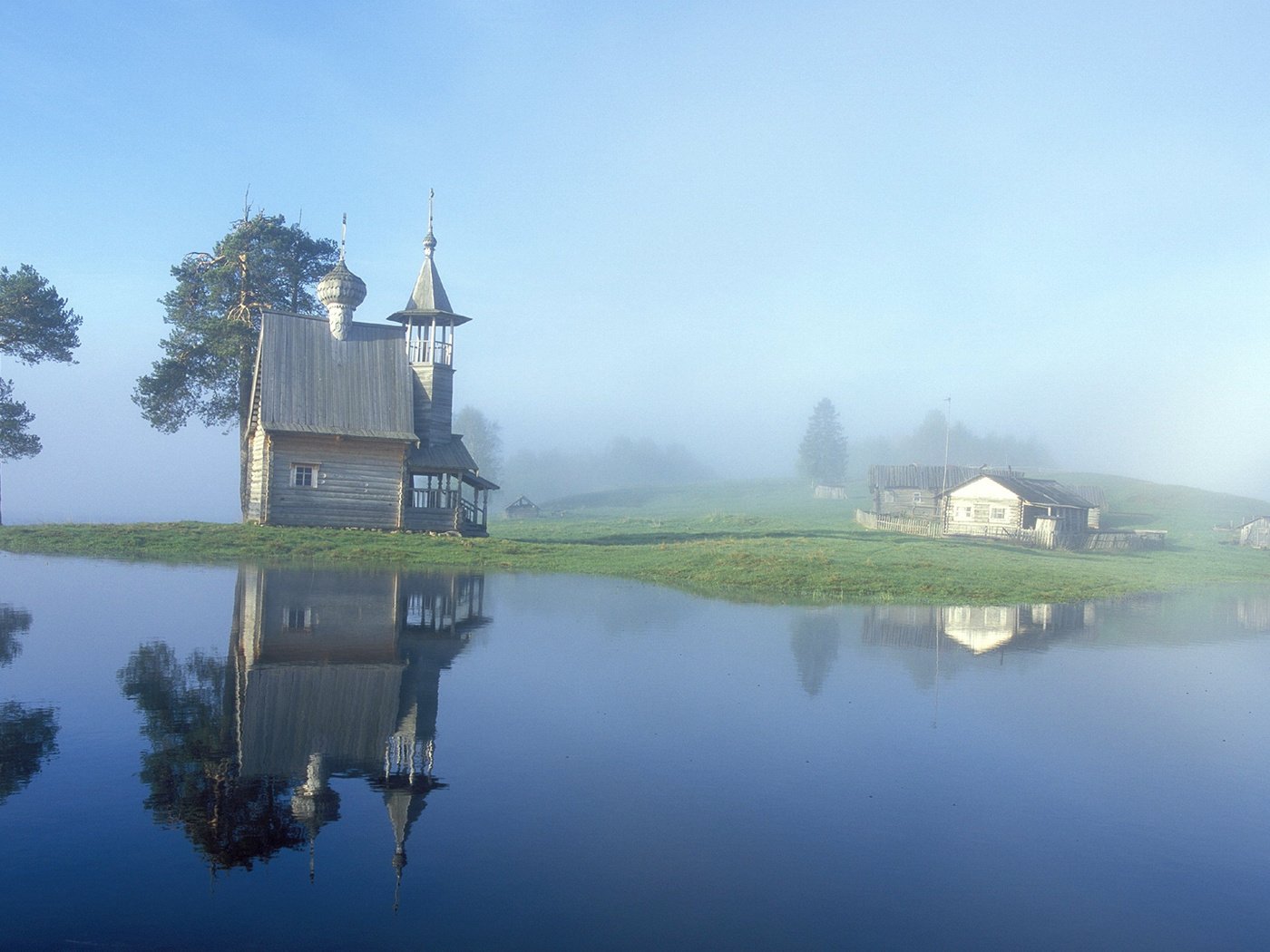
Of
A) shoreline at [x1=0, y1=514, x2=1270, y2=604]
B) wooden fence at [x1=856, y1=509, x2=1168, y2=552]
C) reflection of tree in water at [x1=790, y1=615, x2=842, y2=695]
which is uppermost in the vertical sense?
wooden fence at [x1=856, y1=509, x2=1168, y2=552]

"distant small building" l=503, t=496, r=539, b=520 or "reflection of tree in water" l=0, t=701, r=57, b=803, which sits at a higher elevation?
"distant small building" l=503, t=496, r=539, b=520

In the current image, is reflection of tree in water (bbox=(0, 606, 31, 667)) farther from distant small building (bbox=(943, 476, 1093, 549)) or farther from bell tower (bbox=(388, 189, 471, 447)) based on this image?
distant small building (bbox=(943, 476, 1093, 549))

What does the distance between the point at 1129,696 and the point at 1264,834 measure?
684 cm

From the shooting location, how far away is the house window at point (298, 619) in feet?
62.7

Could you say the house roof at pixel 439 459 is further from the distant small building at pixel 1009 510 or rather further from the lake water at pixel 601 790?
the distant small building at pixel 1009 510

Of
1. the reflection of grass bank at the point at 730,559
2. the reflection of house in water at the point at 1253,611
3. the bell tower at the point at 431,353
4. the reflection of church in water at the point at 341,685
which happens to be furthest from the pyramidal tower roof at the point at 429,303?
the reflection of house in water at the point at 1253,611

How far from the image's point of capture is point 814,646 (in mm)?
20469

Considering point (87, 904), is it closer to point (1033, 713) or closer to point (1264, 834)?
point (1264, 834)

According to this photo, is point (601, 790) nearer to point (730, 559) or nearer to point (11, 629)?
point (11, 629)

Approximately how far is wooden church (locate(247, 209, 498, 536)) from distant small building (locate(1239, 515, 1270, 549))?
6414 centimetres

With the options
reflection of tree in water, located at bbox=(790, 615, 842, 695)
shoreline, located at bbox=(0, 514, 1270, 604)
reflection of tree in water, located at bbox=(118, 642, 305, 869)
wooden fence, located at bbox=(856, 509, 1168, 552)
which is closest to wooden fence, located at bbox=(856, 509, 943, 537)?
wooden fence, located at bbox=(856, 509, 1168, 552)

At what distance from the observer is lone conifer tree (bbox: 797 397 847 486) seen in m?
145

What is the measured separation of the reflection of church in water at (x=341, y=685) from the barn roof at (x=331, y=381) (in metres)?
17.4

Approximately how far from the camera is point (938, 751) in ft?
42.9
